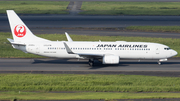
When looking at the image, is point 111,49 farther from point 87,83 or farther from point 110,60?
point 87,83

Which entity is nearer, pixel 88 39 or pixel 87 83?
pixel 87 83

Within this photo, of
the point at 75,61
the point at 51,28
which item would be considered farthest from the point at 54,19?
the point at 75,61

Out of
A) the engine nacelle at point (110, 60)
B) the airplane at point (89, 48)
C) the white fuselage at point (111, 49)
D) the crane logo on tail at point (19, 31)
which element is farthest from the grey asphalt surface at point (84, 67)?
the crane logo on tail at point (19, 31)

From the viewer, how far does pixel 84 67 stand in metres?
44.8

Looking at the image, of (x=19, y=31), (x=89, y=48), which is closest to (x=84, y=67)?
(x=89, y=48)

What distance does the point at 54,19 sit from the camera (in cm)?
9162

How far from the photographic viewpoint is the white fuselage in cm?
4531

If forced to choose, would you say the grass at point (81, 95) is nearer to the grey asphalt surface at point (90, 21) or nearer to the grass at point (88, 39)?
the grass at point (88, 39)

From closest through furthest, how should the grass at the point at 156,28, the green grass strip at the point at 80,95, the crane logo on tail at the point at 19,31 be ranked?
the green grass strip at the point at 80,95, the crane logo on tail at the point at 19,31, the grass at the point at 156,28

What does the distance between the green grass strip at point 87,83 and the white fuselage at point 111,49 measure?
686cm

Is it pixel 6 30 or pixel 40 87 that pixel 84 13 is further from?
pixel 40 87

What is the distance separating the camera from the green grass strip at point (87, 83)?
107ft

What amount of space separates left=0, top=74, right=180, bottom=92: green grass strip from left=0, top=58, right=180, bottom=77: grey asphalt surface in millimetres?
2982

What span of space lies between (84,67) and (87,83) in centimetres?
1010
